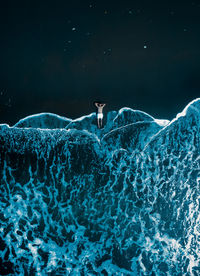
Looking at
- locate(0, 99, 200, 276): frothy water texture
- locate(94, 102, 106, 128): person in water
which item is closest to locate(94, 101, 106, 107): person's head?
locate(94, 102, 106, 128): person in water

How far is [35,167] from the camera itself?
13.2ft

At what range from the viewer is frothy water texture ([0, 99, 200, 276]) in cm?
390

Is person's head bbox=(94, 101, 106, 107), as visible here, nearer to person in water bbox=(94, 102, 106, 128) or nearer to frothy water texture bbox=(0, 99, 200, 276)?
person in water bbox=(94, 102, 106, 128)

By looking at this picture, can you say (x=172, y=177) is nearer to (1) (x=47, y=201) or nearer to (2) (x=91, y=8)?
(1) (x=47, y=201)

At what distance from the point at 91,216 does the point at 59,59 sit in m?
1.56

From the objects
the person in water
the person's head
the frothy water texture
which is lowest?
the frothy water texture

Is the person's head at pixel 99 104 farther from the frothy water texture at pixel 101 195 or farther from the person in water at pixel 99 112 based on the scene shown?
the frothy water texture at pixel 101 195

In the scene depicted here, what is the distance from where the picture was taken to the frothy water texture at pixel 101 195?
3896mm

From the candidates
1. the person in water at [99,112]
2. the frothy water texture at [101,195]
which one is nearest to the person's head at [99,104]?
the person in water at [99,112]

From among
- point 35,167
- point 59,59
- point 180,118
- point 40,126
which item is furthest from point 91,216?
point 59,59

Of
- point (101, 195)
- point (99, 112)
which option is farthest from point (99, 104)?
point (101, 195)

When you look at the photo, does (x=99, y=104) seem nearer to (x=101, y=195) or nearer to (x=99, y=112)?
(x=99, y=112)

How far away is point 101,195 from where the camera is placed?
13.0ft

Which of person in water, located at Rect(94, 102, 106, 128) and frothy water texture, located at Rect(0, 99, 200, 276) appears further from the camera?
person in water, located at Rect(94, 102, 106, 128)
